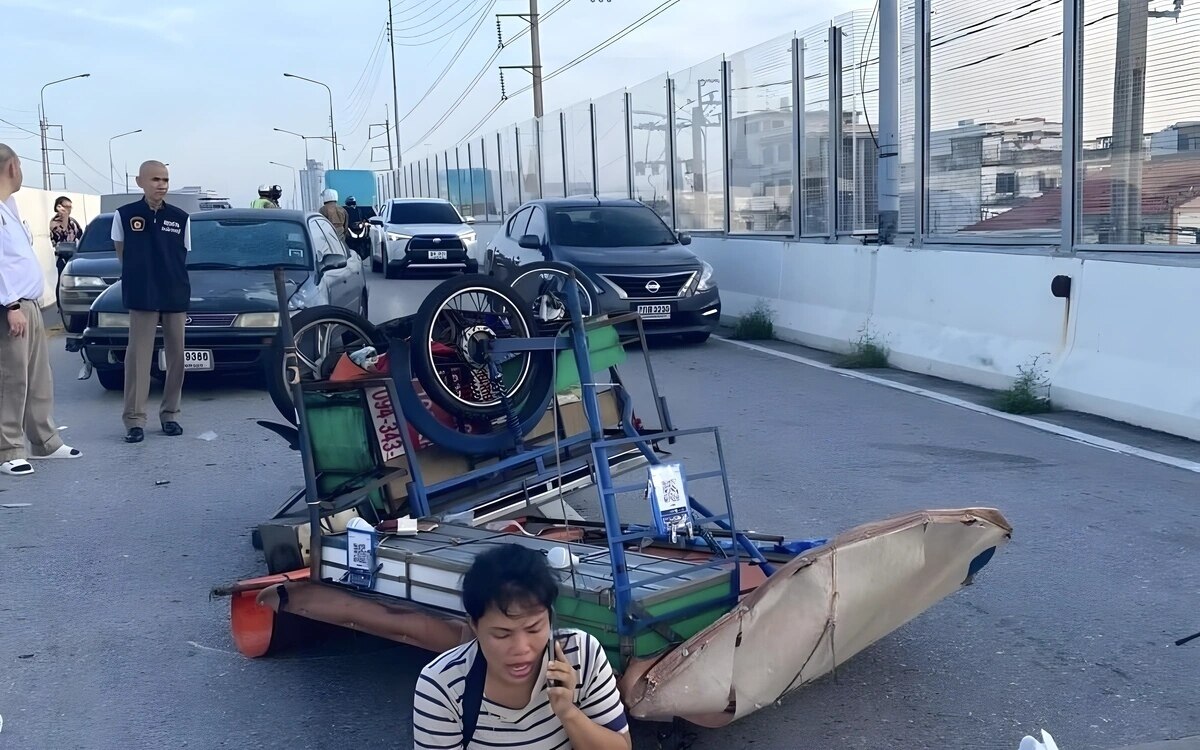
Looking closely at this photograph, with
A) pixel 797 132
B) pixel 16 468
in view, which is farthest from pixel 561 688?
Answer: pixel 797 132

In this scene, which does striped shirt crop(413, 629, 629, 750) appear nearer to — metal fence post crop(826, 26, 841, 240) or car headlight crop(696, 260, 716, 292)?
car headlight crop(696, 260, 716, 292)

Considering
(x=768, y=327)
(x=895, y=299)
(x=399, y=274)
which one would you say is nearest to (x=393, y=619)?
(x=895, y=299)

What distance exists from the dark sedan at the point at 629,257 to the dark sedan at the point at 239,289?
1.89 metres

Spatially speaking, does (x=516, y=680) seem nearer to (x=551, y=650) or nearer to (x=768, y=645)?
(x=551, y=650)

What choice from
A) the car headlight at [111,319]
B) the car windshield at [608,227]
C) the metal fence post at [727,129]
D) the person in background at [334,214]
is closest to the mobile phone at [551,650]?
the car headlight at [111,319]

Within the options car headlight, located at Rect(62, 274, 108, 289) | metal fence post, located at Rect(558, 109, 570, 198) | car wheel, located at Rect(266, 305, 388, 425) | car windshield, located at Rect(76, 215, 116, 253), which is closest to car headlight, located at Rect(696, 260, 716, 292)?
car headlight, located at Rect(62, 274, 108, 289)

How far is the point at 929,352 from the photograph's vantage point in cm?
1077

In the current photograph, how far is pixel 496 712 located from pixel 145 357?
259 inches

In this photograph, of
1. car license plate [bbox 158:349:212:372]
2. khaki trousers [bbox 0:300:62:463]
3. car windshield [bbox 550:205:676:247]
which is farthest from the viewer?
car windshield [bbox 550:205:676:247]

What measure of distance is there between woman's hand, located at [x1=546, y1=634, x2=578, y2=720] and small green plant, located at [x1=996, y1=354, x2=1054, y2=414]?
22.9 feet

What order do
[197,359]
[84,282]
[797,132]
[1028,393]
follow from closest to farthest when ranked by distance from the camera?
[1028,393], [197,359], [84,282], [797,132]

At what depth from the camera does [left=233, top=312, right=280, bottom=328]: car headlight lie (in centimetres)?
1010

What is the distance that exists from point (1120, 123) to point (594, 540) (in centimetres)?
636

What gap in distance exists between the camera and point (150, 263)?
27.6ft
